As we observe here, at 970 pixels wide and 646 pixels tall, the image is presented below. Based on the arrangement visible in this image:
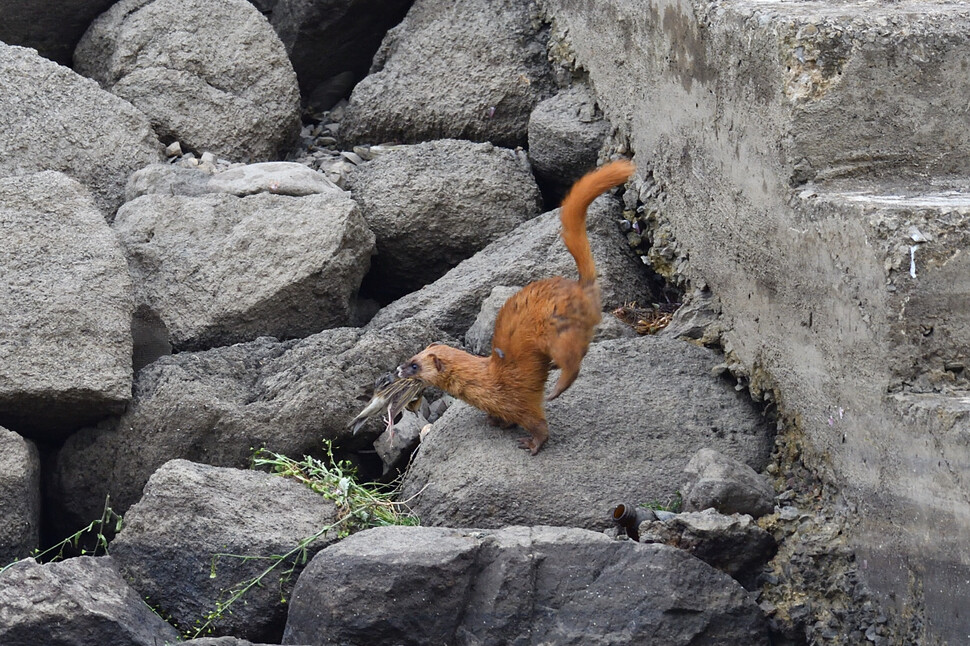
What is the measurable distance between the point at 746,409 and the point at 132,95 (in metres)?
3.98

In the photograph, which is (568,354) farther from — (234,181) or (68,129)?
(68,129)

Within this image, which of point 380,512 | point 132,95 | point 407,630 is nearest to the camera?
point 407,630

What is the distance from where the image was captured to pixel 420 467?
4.71 meters

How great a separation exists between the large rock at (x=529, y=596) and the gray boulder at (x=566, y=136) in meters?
2.84

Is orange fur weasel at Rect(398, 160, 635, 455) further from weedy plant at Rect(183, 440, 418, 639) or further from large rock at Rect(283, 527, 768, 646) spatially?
large rock at Rect(283, 527, 768, 646)

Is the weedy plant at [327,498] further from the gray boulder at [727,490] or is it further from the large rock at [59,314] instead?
the gray boulder at [727,490]

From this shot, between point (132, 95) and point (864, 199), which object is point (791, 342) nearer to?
point (864, 199)

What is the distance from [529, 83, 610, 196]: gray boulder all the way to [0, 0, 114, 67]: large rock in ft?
9.11

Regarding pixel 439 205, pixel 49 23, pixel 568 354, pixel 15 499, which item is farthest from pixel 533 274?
pixel 49 23

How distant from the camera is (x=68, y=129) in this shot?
20.8ft

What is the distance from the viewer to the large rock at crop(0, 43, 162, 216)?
6.27 metres

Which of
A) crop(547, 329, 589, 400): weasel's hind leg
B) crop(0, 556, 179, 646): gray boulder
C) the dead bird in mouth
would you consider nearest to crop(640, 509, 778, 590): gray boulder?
crop(547, 329, 589, 400): weasel's hind leg

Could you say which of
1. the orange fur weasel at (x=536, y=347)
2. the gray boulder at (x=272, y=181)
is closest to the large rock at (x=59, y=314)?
the gray boulder at (x=272, y=181)

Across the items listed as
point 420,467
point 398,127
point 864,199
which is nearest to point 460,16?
point 398,127
